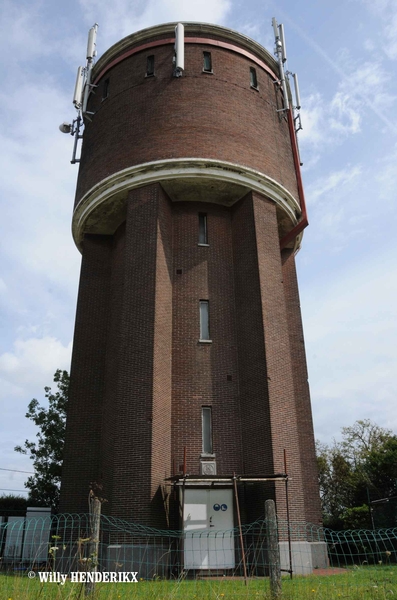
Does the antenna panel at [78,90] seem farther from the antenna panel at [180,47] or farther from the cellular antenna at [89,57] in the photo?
the antenna panel at [180,47]

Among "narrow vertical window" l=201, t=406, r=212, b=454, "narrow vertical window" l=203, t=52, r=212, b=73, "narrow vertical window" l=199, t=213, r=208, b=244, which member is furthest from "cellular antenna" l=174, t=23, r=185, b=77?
"narrow vertical window" l=201, t=406, r=212, b=454

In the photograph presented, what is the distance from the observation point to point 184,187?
18734 millimetres

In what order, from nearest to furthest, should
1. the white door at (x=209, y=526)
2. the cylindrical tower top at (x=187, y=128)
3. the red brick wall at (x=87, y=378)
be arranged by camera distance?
the white door at (x=209, y=526) → the red brick wall at (x=87, y=378) → the cylindrical tower top at (x=187, y=128)

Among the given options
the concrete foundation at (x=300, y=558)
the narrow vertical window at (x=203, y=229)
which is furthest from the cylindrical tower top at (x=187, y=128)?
the concrete foundation at (x=300, y=558)

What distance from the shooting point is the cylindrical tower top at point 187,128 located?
18.5 m

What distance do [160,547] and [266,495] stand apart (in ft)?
10.4

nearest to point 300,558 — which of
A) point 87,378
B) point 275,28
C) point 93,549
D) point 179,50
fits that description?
point 87,378

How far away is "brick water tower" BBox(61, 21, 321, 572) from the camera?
15383mm

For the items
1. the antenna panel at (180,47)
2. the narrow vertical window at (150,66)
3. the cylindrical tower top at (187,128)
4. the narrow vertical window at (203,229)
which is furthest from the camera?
the narrow vertical window at (150,66)

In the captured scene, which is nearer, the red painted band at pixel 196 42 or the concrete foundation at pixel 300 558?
the concrete foundation at pixel 300 558

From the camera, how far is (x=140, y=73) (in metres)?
20.6

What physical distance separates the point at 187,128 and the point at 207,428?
10.2 meters

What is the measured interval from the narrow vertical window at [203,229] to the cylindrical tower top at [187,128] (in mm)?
652

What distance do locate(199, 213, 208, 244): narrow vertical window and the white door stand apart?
27.5 feet
